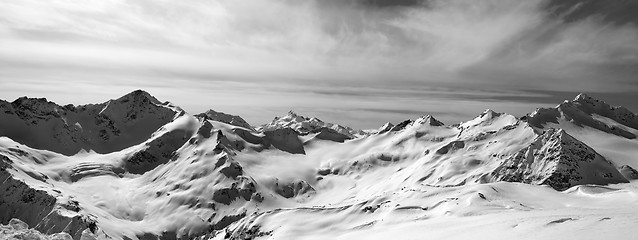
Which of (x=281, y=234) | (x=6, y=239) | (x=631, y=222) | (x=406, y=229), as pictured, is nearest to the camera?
(x=6, y=239)

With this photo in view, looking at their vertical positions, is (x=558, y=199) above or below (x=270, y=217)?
above

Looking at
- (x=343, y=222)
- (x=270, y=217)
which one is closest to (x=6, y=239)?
(x=343, y=222)

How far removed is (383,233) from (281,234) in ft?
123

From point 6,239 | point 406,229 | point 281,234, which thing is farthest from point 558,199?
point 6,239

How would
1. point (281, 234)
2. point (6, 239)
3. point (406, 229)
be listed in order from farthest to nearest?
point (281, 234) → point (406, 229) → point (6, 239)

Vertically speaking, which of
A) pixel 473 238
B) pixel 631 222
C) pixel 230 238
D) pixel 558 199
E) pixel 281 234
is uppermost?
pixel 631 222

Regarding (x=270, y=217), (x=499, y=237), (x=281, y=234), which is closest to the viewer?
(x=499, y=237)

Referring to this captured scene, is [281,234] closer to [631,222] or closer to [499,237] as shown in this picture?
[499,237]

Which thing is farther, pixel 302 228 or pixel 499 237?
pixel 302 228

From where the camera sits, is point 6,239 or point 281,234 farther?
→ point 281,234

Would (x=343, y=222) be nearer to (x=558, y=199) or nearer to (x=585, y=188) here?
(x=558, y=199)

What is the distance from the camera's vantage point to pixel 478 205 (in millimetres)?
91875

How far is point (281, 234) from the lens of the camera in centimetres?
11019

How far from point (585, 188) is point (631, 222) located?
3905 inches
